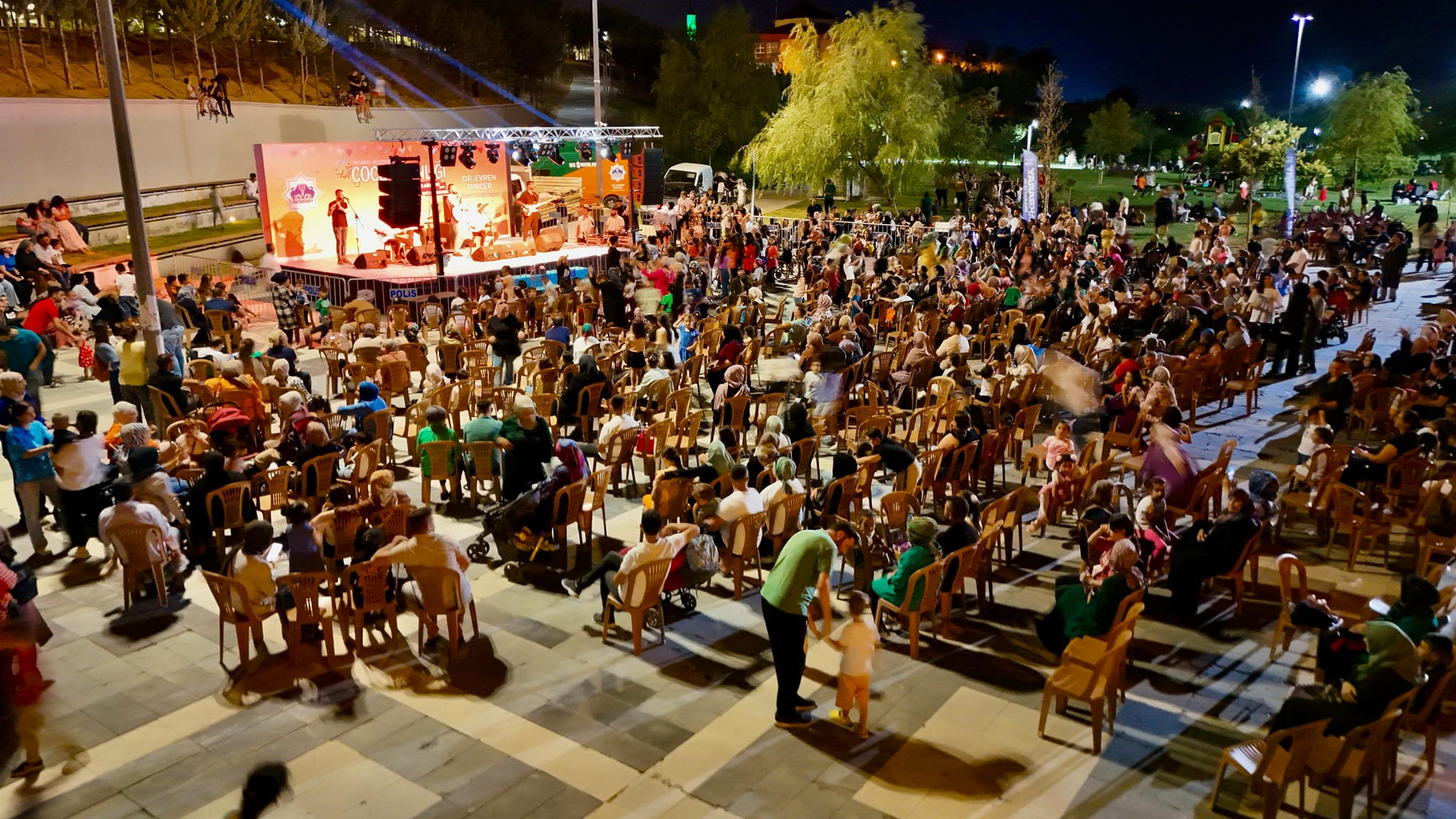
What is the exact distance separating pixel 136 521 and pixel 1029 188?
2342 cm

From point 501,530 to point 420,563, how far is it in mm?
1541

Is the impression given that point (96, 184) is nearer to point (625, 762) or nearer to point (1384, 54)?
point (625, 762)

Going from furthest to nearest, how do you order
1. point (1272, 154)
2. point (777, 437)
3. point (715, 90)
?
point (715, 90) < point (1272, 154) < point (777, 437)

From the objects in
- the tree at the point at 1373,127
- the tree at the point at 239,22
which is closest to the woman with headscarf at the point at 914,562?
the tree at the point at 1373,127

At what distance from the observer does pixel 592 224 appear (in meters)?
26.5

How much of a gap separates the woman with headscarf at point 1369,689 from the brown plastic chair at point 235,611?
597 centimetres

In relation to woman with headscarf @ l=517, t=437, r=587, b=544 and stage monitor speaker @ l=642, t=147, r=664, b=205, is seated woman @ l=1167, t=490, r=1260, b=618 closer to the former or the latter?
woman with headscarf @ l=517, t=437, r=587, b=544

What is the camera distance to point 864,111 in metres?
30.7

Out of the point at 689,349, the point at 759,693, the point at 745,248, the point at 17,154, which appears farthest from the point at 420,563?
the point at 17,154

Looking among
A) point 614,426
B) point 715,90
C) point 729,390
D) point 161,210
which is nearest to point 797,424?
point 729,390

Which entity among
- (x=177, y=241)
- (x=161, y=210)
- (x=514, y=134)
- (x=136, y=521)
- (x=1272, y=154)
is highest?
(x=514, y=134)

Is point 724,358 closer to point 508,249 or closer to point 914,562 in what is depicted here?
point 914,562

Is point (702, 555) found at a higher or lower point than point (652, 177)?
lower

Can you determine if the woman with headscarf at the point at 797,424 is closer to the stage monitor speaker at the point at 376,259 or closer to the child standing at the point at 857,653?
the child standing at the point at 857,653
